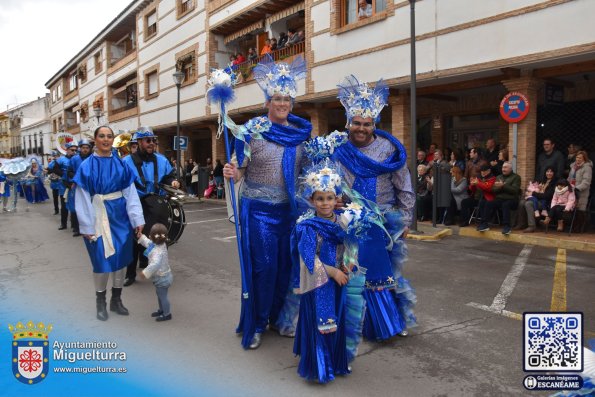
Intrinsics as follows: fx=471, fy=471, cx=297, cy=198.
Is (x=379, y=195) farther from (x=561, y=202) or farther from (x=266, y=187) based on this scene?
(x=561, y=202)

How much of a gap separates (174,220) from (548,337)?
15.3 feet

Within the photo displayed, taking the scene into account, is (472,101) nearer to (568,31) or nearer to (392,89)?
(392,89)

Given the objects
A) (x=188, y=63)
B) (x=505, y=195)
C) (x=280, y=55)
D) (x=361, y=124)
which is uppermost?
(x=188, y=63)

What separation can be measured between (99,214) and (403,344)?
9.93 feet

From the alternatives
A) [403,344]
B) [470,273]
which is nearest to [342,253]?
[403,344]

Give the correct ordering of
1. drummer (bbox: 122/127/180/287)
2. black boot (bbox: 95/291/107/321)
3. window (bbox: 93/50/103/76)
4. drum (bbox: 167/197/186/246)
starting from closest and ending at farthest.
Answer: black boot (bbox: 95/291/107/321), drummer (bbox: 122/127/180/287), drum (bbox: 167/197/186/246), window (bbox: 93/50/103/76)

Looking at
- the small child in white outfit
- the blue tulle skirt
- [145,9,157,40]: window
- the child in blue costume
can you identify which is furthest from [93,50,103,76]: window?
the blue tulle skirt

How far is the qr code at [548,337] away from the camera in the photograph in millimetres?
2711

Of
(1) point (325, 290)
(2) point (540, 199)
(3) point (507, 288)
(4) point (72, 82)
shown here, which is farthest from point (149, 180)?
(4) point (72, 82)

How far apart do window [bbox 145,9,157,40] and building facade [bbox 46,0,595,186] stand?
0.05 m

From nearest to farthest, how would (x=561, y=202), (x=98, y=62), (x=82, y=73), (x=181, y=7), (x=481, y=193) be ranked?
(x=561, y=202), (x=481, y=193), (x=181, y=7), (x=98, y=62), (x=82, y=73)

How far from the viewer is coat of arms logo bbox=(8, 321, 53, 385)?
3.08 m

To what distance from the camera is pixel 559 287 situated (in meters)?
5.57

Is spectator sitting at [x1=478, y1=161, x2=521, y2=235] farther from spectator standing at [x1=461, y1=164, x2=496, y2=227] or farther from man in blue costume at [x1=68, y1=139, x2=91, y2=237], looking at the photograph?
man in blue costume at [x1=68, y1=139, x2=91, y2=237]
